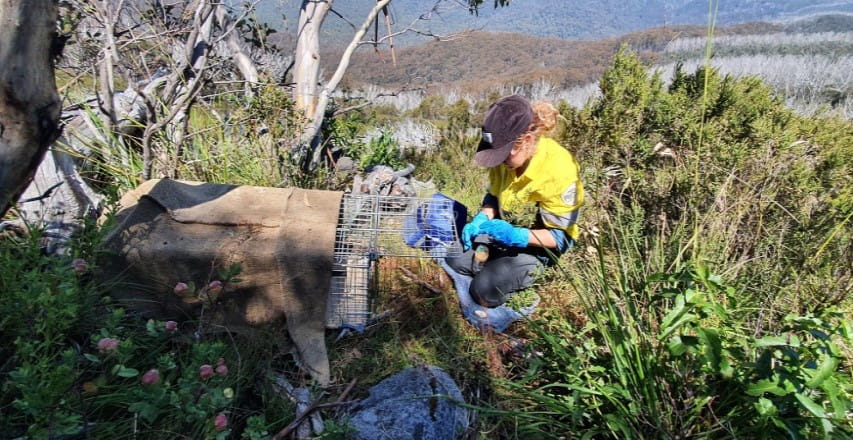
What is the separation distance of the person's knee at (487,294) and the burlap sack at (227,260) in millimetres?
1098

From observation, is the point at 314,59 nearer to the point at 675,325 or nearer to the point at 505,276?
the point at 505,276

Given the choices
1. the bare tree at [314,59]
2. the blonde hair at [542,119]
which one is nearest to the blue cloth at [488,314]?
the blonde hair at [542,119]

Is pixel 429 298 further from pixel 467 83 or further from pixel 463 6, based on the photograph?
pixel 467 83

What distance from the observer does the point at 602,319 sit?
82.5 inches

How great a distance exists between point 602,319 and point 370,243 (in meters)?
1.35

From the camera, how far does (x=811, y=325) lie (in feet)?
4.93

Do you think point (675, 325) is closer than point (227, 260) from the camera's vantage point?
Yes

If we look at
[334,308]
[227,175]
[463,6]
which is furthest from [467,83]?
[334,308]

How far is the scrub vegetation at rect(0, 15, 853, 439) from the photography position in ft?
5.03

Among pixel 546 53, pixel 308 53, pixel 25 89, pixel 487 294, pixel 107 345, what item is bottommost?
pixel 487 294

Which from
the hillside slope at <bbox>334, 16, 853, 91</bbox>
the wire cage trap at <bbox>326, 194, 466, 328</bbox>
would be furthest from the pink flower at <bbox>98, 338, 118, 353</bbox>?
the hillside slope at <bbox>334, 16, 853, 91</bbox>

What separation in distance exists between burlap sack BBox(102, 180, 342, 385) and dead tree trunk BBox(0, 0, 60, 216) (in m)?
0.69

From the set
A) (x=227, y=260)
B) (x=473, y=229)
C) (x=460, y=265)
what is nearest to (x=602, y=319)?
(x=473, y=229)

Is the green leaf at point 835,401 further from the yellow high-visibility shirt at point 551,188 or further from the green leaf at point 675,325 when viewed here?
the yellow high-visibility shirt at point 551,188
